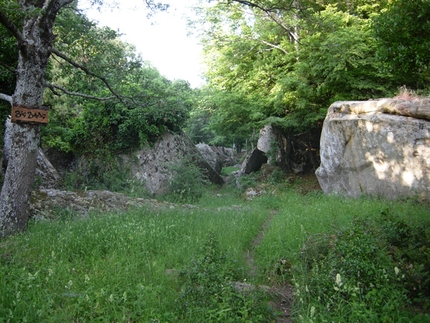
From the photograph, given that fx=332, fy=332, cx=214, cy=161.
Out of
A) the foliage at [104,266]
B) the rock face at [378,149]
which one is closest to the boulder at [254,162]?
the rock face at [378,149]

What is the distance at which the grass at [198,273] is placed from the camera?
3541 mm

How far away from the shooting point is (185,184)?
1362cm

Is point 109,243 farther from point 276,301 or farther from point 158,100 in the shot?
point 158,100

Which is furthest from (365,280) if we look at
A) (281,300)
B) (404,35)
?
(404,35)

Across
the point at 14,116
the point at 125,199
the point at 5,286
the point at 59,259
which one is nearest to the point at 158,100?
the point at 125,199

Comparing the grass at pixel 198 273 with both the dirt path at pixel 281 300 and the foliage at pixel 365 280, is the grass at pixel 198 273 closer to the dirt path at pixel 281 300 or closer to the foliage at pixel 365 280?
the foliage at pixel 365 280

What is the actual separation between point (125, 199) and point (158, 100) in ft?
10.3

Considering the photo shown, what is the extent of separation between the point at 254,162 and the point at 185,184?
880 cm

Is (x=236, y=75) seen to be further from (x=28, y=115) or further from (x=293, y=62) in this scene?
(x=28, y=115)

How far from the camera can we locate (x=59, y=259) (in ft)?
16.4

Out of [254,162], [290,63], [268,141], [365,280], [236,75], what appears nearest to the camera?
[365,280]

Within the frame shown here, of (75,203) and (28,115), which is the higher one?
(28,115)

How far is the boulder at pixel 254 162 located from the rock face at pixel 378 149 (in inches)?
310

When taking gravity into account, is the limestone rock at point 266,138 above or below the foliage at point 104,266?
above
